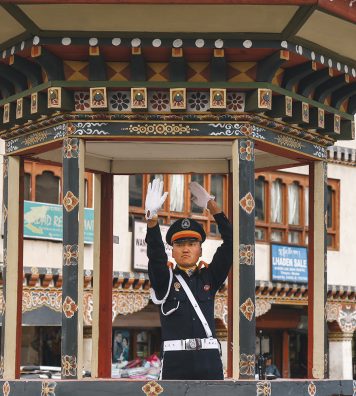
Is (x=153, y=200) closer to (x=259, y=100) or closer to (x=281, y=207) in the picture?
(x=259, y=100)

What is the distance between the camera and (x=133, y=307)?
121 ft

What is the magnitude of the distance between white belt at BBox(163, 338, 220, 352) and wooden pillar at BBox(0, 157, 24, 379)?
1980 millimetres

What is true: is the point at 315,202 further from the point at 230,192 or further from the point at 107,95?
the point at 107,95

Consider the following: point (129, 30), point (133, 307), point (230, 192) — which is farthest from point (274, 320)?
point (129, 30)

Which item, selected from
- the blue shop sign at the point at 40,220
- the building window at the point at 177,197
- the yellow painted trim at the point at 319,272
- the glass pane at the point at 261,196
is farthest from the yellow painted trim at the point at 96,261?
the glass pane at the point at 261,196

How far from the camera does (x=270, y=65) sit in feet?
37.3

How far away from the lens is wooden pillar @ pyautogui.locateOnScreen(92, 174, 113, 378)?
13625 millimetres

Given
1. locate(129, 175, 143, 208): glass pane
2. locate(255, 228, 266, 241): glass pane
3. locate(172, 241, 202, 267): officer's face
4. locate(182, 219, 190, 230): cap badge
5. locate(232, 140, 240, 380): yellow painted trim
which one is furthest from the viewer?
locate(255, 228, 266, 241): glass pane

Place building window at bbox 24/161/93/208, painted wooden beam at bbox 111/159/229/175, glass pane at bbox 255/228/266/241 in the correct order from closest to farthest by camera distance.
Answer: painted wooden beam at bbox 111/159/229/175 < building window at bbox 24/161/93/208 < glass pane at bbox 255/228/266/241

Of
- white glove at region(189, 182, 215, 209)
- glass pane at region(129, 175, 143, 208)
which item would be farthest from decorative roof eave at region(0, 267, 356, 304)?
white glove at region(189, 182, 215, 209)

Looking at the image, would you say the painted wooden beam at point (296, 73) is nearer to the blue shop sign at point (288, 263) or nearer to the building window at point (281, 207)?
the building window at point (281, 207)

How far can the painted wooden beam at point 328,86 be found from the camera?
484 inches

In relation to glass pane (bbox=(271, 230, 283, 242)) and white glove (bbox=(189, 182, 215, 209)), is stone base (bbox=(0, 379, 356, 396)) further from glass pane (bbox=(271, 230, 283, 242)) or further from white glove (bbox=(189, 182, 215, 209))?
glass pane (bbox=(271, 230, 283, 242))

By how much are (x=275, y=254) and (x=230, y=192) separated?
29793mm
